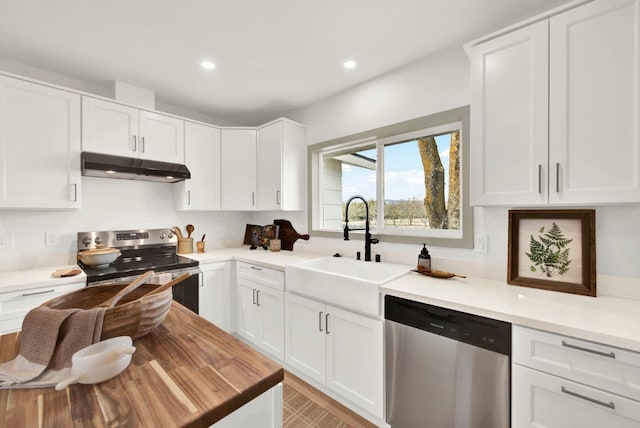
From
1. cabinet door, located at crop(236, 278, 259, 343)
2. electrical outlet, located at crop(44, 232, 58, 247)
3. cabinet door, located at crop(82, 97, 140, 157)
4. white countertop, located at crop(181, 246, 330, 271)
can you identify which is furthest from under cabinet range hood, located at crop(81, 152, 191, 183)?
cabinet door, located at crop(236, 278, 259, 343)

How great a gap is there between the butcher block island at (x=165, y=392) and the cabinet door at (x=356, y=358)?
107cm

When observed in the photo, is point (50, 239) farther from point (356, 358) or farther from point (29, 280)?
point (356, 358)

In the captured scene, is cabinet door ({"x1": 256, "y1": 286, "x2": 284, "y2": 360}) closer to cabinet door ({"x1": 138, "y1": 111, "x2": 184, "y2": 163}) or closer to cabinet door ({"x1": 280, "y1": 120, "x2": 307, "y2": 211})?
cabinet door ({"x1": 280, "y1": 120, "x2": 307, "y2": 211})

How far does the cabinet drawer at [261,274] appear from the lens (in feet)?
7.74

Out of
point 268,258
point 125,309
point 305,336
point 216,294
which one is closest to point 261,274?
point 268,258

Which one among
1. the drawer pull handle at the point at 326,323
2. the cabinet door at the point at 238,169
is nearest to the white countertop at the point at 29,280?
the cabinet door at the point at 238,169

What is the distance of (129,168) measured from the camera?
2.40 metres

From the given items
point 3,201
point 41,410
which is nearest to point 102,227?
point 3,201

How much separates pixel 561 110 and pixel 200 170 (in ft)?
9.78

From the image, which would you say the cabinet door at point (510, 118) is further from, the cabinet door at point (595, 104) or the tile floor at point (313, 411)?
the tile floor at point (313, 411)

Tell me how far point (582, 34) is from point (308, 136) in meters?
2.27

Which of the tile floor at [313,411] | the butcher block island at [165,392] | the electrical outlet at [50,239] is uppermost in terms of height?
the electrical outlet at [50,239]

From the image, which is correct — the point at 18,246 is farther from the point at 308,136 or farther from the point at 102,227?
the point at 308,136

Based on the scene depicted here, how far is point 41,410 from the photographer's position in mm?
575
